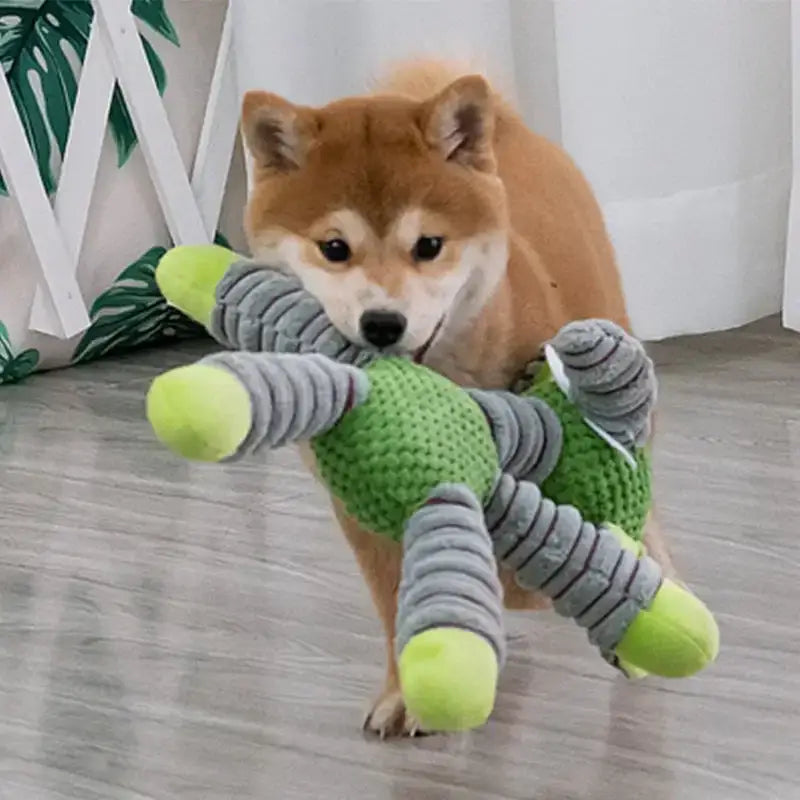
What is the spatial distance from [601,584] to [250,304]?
A: 300 mm

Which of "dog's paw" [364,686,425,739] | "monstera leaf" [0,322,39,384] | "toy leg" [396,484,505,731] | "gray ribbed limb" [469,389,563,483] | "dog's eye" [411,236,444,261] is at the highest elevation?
"dog's eye" [411,236,444,261]

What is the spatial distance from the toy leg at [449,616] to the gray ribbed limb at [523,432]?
0.10 meters

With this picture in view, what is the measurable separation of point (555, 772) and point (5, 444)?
3.43 ft

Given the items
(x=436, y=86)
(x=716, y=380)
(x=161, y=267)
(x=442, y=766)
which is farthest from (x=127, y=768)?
(x=716, y=380)

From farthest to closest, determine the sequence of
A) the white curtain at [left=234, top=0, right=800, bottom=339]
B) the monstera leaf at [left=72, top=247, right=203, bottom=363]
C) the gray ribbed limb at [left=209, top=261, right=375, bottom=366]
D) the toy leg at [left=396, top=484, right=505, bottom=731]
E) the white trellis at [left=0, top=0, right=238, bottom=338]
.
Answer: the monstera leaf at [left=72, top=247, right=203, bottom=363], the white trellis at [left=0, top=0, right=238, bottom=338], the white curtain at [left=234, top=0, right=800, bottom=339], the gray ribbed limb at [left=209, top=261, right=375, bottom=366], the toy leg at [left=396, top=484, right=505, bottom=731]

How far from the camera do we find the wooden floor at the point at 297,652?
0.97 meters

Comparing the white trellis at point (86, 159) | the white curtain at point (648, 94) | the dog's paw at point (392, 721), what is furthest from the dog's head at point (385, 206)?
the white trellis at point (86, 159)

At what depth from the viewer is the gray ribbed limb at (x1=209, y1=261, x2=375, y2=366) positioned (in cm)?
92

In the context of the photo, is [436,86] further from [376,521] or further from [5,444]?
[5,444]

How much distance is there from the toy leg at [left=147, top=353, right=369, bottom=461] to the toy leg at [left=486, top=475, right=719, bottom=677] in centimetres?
13

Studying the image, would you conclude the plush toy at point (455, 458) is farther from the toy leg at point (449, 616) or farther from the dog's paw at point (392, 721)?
the dog's paw at point (392, 721)

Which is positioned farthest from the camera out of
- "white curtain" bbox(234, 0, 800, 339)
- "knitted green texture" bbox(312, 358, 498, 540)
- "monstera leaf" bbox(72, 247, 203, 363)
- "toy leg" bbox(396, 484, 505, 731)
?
"monstera leaf" bbox(72, 247, 203, 363)

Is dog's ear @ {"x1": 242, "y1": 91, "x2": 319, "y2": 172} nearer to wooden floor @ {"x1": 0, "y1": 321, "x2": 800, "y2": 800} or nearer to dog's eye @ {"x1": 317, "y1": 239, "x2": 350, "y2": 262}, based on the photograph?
dog's eye @ {"x1": 317, "y1": 239, "x2": 350, "y2": 262}

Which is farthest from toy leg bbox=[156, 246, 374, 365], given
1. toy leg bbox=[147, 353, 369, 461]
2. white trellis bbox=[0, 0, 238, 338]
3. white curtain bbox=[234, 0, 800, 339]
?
white trellis bbox=[0, 0, 238, 338]
